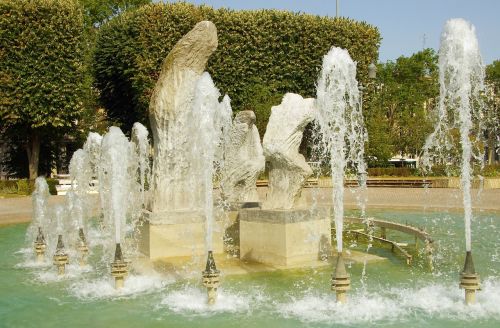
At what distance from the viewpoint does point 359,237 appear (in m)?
13.2

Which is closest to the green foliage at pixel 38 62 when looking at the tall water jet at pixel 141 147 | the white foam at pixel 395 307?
the tall water jet at pixel 141 147

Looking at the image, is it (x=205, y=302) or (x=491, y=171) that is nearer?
(x=205, y=302)

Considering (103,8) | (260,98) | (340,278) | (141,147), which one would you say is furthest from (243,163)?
(103,8)

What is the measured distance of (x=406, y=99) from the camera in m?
53.8

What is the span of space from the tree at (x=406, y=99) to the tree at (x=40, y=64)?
19152mm

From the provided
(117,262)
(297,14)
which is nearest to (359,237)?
(117,262)

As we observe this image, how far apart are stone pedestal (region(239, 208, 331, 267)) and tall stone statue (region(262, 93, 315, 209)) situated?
1.40 ft

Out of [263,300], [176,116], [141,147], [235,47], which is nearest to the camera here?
[263,300]

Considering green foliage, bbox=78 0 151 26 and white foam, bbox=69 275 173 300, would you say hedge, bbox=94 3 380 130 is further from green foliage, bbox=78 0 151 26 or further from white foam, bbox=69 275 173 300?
white foam, bbox=69 275 173 300

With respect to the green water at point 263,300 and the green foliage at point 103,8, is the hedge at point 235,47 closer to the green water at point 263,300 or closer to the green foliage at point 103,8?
the green foliage at point 103,8

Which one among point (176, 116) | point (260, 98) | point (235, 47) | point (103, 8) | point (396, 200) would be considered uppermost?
point (103, 8)

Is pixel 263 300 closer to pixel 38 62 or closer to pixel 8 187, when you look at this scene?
pixel 8 187

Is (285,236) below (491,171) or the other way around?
below

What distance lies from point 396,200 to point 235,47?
39.9ft
